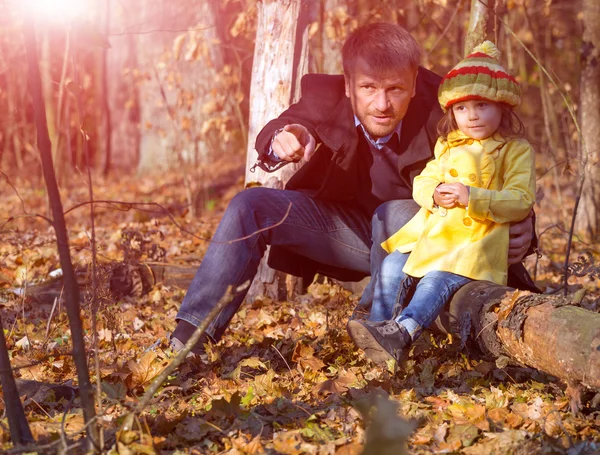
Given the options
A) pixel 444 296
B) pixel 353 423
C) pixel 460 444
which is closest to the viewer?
pixel 460 444

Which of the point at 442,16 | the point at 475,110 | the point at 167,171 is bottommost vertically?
the point at 167,171

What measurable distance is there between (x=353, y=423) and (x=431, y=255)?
1.01m

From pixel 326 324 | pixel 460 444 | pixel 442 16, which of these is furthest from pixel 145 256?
pixel 442 16

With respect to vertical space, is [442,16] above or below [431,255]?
above

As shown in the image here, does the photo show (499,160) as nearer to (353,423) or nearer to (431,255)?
(431,255)

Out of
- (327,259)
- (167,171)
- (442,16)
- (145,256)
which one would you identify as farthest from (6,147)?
(327,259)

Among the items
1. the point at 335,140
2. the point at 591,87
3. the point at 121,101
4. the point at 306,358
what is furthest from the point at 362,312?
the point at 121,101

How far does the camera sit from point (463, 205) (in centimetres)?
337

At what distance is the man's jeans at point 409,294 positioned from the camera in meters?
3.25

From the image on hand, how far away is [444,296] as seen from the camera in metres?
3.35

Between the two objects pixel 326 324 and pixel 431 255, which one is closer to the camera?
pixel 431 255

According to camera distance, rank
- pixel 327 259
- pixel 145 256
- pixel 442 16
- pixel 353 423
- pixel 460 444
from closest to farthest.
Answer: pixel 460 444
pixel 353 423
pixel 327 259
pixel 145 256
pixel 442 16

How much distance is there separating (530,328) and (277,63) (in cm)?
256

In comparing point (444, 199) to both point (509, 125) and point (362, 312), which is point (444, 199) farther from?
point (362, 312)
